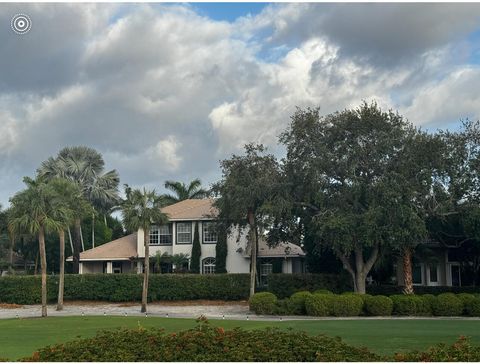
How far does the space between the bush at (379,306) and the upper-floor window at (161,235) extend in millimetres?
23257

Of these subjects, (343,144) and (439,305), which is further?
(343,144)

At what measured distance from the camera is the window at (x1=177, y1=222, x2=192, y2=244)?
2131 inches

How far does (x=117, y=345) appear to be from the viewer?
1241 cm

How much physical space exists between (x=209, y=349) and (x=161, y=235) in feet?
144

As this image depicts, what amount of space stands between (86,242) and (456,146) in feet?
142

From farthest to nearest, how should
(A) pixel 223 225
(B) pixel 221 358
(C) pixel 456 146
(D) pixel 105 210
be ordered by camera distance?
1. (D) pixel 105 210
2. (A) pixel 223 225
3. (C) pixel 456 146
4. (B) pixel 221 358

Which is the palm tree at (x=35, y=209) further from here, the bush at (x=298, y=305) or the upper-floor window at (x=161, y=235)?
the upper-floor window at (x=161, y=235)

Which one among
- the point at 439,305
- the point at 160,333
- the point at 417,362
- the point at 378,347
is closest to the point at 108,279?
the point at 439,305

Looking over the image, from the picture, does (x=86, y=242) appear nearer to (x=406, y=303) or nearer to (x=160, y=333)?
(x=406, y=303)

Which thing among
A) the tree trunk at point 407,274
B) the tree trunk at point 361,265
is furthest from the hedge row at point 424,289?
the tree trunk at point 361,265

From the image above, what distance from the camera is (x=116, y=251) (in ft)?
183

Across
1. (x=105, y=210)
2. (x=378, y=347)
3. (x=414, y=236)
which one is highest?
(x=105, y=210)

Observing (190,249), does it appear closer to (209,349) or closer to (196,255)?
(196,255)

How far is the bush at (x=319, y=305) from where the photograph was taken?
116ft
